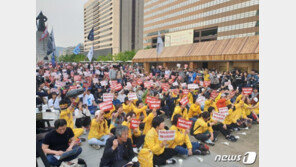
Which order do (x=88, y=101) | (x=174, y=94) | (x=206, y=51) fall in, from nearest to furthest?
(x=88, y=101) → (x=174, y=94) → (x=206, y=51)

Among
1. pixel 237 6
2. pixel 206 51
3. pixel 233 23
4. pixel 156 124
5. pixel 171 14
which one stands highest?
pixel 171 14

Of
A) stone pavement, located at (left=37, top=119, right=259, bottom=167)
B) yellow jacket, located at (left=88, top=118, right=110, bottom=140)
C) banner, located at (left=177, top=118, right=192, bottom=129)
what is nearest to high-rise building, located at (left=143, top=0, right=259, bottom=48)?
stone pavement, located at (left=37, top=119, right=259, bottom=167)

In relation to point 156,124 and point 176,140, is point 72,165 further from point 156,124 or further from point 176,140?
point 176,140

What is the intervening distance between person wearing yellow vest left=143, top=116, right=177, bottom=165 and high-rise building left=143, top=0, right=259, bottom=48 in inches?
1361

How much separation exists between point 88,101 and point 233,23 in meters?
48.3

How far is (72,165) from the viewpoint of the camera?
4008 millimetres

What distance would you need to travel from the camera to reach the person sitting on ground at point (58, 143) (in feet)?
12.5

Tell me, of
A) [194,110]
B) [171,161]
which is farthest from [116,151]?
[194,110]

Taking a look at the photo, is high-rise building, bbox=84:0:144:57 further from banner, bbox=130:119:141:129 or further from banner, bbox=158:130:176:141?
banner, bbox=158:130:176:141

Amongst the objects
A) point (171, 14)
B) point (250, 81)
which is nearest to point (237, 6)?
point (171, 14)

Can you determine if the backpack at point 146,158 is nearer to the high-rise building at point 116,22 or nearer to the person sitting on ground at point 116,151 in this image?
the person sitting on ground at point 116,151

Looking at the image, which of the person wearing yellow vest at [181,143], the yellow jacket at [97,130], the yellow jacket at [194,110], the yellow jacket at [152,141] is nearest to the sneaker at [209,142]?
the person wearing yellow vest at [181,143]

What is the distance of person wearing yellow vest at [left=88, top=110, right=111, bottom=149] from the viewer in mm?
5207

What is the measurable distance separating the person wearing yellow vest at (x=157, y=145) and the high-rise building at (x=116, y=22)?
289ft
